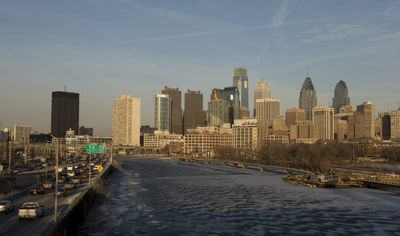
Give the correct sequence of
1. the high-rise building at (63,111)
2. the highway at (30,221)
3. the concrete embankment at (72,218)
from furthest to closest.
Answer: the high-rise building at (63,111) < the highway at (30,221) < the concrete embankment at (72,218)

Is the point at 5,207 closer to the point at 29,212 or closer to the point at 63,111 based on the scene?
the point at 29,212

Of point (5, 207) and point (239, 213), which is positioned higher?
point (5, 207)

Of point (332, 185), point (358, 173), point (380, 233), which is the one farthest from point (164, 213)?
point (358, 173)

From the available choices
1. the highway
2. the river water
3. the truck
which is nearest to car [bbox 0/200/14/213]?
the highway

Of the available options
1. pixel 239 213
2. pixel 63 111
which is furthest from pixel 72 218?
pixel 63 111

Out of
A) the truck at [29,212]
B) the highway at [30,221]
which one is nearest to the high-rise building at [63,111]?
the highway at [30,221]

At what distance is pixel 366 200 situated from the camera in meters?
82.7

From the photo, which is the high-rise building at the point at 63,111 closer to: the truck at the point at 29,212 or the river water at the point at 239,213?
the river water at the point at 239,213

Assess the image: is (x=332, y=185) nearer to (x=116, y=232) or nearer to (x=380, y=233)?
(x=380, y=233)

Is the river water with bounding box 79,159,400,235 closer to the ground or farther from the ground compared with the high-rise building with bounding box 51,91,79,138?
closer to the ground

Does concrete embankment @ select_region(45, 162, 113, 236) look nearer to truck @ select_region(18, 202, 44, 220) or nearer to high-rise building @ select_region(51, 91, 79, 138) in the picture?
truck @ select_region(18, 202, 44, 220)

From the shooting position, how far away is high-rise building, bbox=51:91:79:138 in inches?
5615

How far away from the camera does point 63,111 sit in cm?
14462

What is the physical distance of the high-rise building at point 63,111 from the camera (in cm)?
14262
